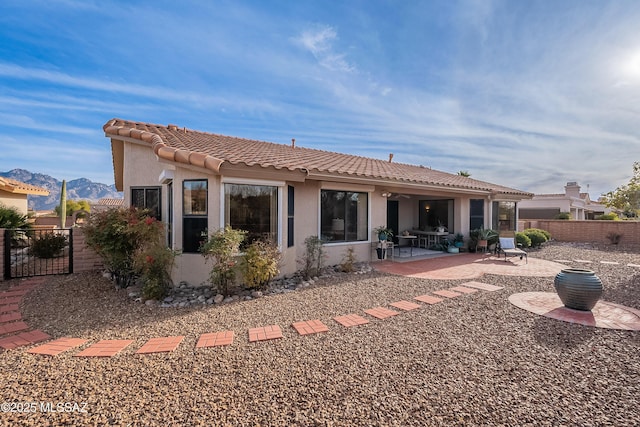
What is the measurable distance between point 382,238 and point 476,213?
7822mm

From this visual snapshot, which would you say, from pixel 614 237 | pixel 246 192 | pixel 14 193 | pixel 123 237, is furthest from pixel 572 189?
pixel 14 193

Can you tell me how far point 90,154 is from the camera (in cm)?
2317

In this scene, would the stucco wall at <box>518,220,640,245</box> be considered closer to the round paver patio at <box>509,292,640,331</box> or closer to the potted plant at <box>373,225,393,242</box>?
the potted plant at <box>373,225,393,242</box>

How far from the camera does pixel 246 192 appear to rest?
7957mm

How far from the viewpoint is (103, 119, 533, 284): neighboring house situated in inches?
297

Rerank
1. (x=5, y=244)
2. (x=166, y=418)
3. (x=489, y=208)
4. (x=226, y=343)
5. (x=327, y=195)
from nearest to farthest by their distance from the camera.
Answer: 1. (x=166, y=418)
2. (x=226, y=343)
3. (x=5, y=244)
4. (x=327, y=195)
5. (x=489, y=208)

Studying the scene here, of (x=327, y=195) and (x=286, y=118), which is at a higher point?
(x=286, y=118)

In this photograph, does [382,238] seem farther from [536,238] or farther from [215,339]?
[536,238]

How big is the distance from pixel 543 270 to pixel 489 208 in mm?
6384

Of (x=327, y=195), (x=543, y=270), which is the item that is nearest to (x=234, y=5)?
(x=327, y=195)

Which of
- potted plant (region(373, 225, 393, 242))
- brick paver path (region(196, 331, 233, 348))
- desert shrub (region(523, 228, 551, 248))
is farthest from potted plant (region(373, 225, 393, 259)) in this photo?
desert shrub (region(523, 228, 551, 248))

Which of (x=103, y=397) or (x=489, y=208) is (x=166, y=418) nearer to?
(x=103, y=397)

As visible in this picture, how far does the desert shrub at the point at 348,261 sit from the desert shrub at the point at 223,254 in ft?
13.9

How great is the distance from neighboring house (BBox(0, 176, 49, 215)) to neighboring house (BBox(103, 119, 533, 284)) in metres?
7.10
